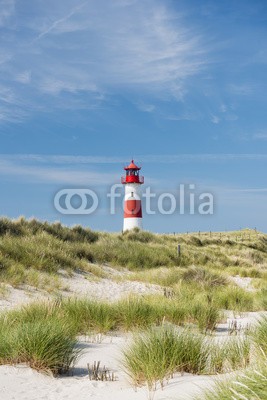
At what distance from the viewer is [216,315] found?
891 cm

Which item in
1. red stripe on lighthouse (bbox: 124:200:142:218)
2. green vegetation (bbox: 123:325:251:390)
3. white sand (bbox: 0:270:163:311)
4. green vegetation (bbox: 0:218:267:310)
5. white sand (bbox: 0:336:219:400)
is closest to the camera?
white sand (bbox: 0:336:219:400)

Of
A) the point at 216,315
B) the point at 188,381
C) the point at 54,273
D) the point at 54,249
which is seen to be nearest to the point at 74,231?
the point at 54,249

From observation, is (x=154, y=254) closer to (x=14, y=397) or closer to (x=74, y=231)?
(x=74, y=231)

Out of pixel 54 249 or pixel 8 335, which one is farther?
pixel 54 249

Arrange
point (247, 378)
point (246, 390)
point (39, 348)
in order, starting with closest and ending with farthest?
1. point (246, 390)
2. point (247, 378)
3. point (39, 348)

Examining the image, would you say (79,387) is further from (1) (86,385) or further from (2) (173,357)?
(2) (173,357)

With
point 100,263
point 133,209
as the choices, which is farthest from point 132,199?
point 100,263

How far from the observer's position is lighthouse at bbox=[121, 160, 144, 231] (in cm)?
3706

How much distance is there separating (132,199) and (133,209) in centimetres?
81

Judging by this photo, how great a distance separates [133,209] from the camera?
3734cm

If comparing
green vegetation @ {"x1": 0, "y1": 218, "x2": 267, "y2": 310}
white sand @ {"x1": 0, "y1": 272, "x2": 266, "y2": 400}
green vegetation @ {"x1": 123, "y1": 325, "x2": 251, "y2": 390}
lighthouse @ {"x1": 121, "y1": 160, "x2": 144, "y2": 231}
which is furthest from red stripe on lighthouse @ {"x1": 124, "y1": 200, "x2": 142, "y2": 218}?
green vegetation @ {"x1": 123, "y1": 325, "x2": 251, "y2": 390}

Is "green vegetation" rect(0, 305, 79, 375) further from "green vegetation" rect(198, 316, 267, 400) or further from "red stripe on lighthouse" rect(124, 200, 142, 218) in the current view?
"red stripe on lighthouse" rect(124, 200, 142, 218)

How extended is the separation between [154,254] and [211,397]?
19.2m

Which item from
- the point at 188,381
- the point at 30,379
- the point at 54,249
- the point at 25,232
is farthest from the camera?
the point at 25,232
